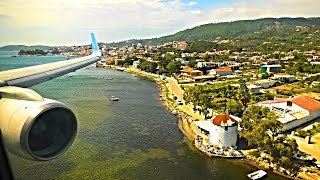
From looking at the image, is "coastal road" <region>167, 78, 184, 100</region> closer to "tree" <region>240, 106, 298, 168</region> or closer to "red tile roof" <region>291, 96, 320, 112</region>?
"red tile roof" <region>291, 96, 320, 112</region>

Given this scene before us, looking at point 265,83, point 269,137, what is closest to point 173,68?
point 265,83

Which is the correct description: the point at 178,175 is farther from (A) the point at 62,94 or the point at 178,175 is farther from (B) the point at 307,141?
(A) the point at 62,94

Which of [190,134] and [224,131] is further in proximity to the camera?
[190,134]

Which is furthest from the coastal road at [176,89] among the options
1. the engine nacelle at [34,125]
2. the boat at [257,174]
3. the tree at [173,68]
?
the engine nacelle at [34,125]

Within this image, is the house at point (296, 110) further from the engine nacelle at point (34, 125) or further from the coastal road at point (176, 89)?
the engine nacelle at point (34, 125)

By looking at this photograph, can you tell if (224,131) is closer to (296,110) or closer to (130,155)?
(130,155)

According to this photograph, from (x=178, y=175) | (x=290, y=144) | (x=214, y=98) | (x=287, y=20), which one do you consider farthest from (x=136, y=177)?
(x=287, y=20)
